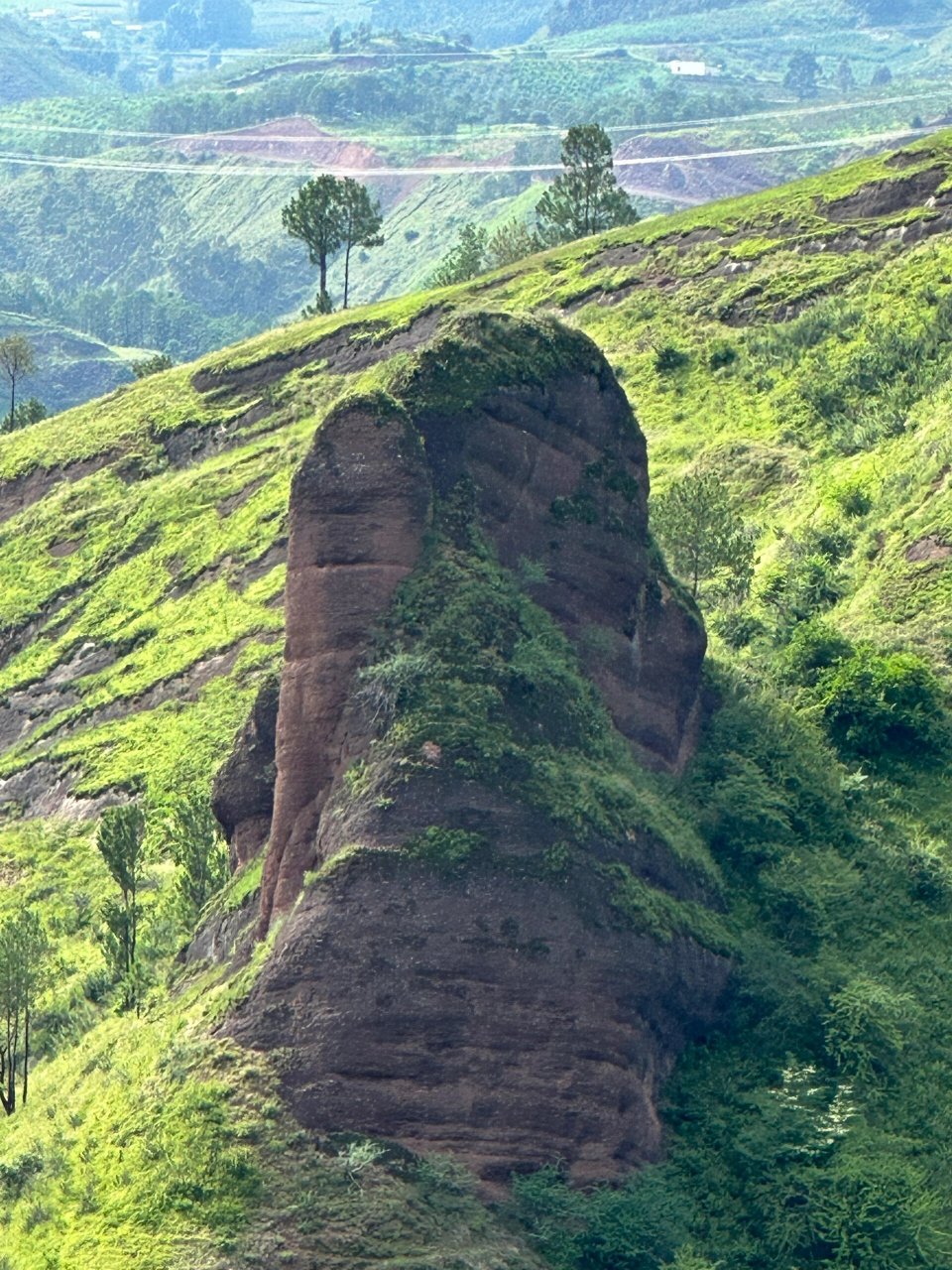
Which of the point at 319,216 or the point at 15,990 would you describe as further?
the point at 319,216

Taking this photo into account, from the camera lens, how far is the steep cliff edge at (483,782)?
1682 inches

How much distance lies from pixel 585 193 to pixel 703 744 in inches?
2880

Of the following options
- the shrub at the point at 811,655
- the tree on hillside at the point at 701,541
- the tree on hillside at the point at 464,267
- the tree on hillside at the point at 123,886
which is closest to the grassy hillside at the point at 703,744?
the shrub at the point at 811,655

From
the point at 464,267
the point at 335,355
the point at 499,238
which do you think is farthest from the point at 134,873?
the point at 499,238

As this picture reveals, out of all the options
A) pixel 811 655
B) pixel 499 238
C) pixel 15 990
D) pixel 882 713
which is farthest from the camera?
pixel 499 238

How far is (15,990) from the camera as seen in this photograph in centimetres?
5122

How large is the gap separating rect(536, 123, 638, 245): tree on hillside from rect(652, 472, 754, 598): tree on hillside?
179 ft

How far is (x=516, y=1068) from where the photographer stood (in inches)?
1684

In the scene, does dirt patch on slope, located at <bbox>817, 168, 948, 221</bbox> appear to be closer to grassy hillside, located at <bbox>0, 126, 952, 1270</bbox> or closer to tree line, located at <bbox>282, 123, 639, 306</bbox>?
grassy hillside, located at <bbox>0, 126, 952, 1270</bbox>

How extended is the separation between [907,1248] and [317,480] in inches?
711

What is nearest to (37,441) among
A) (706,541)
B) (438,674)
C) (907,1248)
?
(706,541)

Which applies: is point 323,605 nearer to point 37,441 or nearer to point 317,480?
point 317,480

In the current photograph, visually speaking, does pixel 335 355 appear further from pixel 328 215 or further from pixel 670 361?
pixel 328 215

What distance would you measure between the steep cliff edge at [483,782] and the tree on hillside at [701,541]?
14.9m
